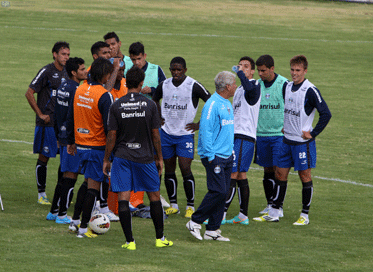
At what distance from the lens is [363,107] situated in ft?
71.3

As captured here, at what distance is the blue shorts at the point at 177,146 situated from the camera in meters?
9.73

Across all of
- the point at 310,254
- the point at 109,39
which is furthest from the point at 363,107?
the point at 310,254

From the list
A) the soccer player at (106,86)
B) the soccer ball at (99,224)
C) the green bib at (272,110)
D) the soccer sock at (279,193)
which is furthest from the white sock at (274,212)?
the soccer ball at (99,224)

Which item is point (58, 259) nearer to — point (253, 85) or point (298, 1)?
point (253, 85)

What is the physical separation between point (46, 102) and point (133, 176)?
3245 millimetres

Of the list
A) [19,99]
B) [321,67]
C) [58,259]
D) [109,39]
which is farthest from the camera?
[321,67]

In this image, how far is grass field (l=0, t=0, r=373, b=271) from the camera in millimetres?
7488

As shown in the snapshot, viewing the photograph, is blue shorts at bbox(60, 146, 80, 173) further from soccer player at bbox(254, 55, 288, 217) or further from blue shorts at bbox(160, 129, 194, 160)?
soccer player at bbox(254, 55, 288, 217)

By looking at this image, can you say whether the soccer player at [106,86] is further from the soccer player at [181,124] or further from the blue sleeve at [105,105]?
the soccer player at [181,124]

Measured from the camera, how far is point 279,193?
9.52 metres

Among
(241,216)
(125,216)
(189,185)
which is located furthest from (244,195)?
(125,216)

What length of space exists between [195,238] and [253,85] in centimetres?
248

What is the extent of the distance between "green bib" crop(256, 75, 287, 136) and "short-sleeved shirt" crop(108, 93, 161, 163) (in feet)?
8.96

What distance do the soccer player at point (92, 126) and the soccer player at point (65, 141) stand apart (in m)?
0.41
